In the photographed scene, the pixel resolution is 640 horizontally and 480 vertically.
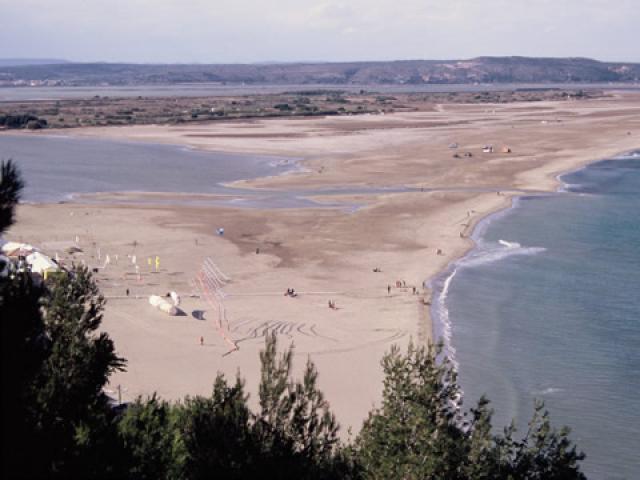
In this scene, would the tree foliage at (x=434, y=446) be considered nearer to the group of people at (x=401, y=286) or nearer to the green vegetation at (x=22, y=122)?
the group of people at (x=401, y=286)

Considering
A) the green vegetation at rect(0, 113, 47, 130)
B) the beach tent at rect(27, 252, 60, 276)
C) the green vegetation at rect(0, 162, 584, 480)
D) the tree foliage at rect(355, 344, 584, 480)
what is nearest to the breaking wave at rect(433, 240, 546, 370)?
the tree foliage at rect(355, 344, 584, 480)

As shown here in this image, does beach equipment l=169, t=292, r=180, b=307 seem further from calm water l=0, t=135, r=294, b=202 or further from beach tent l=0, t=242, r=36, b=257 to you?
calm water l=0, t=135, r=294, b=202

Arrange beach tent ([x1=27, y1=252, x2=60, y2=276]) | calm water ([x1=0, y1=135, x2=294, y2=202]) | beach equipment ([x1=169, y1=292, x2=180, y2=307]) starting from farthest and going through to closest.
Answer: calm water ([x1=0, y1=135, x2=294, y2=202]) → beach tent ([x1=27, y1=252, x2=60, y2=276]) → beach equipment ([x1=169, y1=292, x2=180, y2=307])

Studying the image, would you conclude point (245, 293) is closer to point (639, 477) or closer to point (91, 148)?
point (639, 477)

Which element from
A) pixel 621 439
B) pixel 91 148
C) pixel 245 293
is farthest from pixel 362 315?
pixel 91 148

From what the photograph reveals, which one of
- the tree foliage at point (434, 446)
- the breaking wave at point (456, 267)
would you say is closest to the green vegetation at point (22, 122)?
the breaking wave at point (456, 267)

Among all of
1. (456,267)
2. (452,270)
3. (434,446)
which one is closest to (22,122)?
(456,267)
